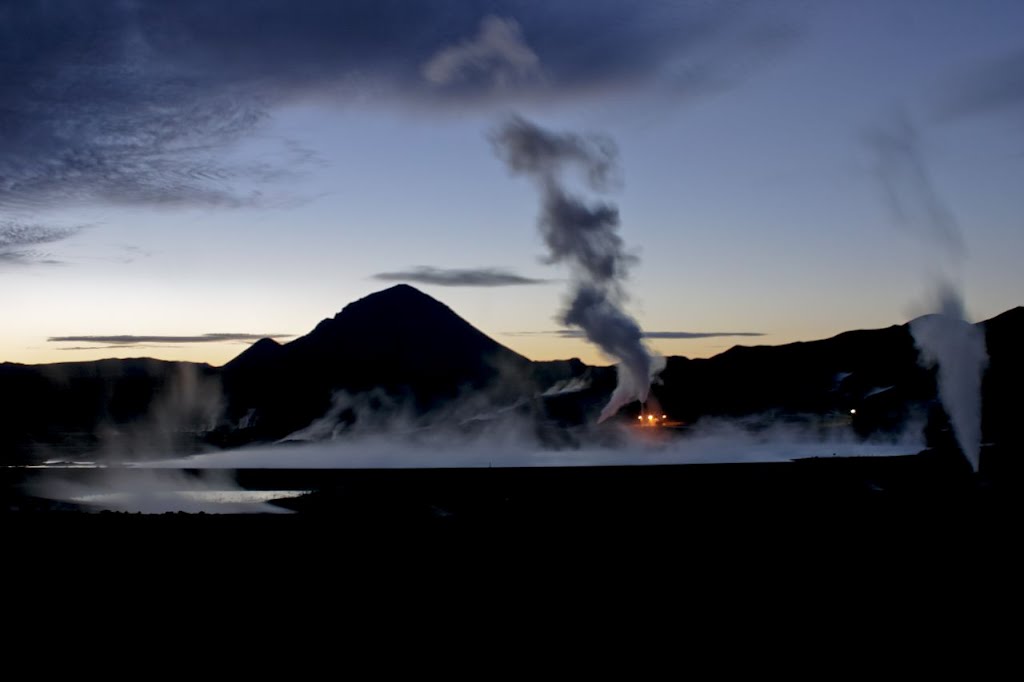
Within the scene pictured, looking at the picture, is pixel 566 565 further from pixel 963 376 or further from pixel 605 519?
pixel 963 376

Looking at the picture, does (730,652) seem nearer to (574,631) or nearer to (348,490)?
(574,631)

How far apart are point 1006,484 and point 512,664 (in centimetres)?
3525

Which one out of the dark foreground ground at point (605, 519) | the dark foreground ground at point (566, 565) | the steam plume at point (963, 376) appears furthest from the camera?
the steam plume at point (963, 376)

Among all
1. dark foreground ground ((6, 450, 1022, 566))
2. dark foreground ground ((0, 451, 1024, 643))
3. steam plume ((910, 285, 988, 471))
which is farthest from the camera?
steam plume ((910, 285, 988, 471))

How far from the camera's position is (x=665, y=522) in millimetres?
33781

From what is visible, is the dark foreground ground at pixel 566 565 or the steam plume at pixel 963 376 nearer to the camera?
the dark foreground ground at pixel 566 565

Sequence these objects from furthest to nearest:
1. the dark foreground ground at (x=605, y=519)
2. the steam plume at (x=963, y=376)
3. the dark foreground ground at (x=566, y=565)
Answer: the steam plume at (x=963, y=376), the dark foreground ground at (x=605, y=519), the dark foreground ground at (x=566, y=565)

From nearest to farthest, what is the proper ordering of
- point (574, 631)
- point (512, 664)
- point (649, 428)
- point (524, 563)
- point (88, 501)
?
1. point (512, 664)
2. point (574, 631)
3. point (524, 563)
4. point (88, 501)
5. point (649, 428)

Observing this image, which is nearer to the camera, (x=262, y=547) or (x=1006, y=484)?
(x=262, y=547)

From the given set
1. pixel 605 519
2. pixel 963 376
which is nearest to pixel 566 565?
pixel 605 519

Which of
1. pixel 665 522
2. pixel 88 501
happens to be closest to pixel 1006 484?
pixel 665 522

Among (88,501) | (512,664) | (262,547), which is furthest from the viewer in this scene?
(88,501)

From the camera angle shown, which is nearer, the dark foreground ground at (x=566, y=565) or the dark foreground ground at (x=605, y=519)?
the dark foreground ground at (x=566, y=565)

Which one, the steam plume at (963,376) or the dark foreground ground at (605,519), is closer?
the dark foreground ground at (605,519)
